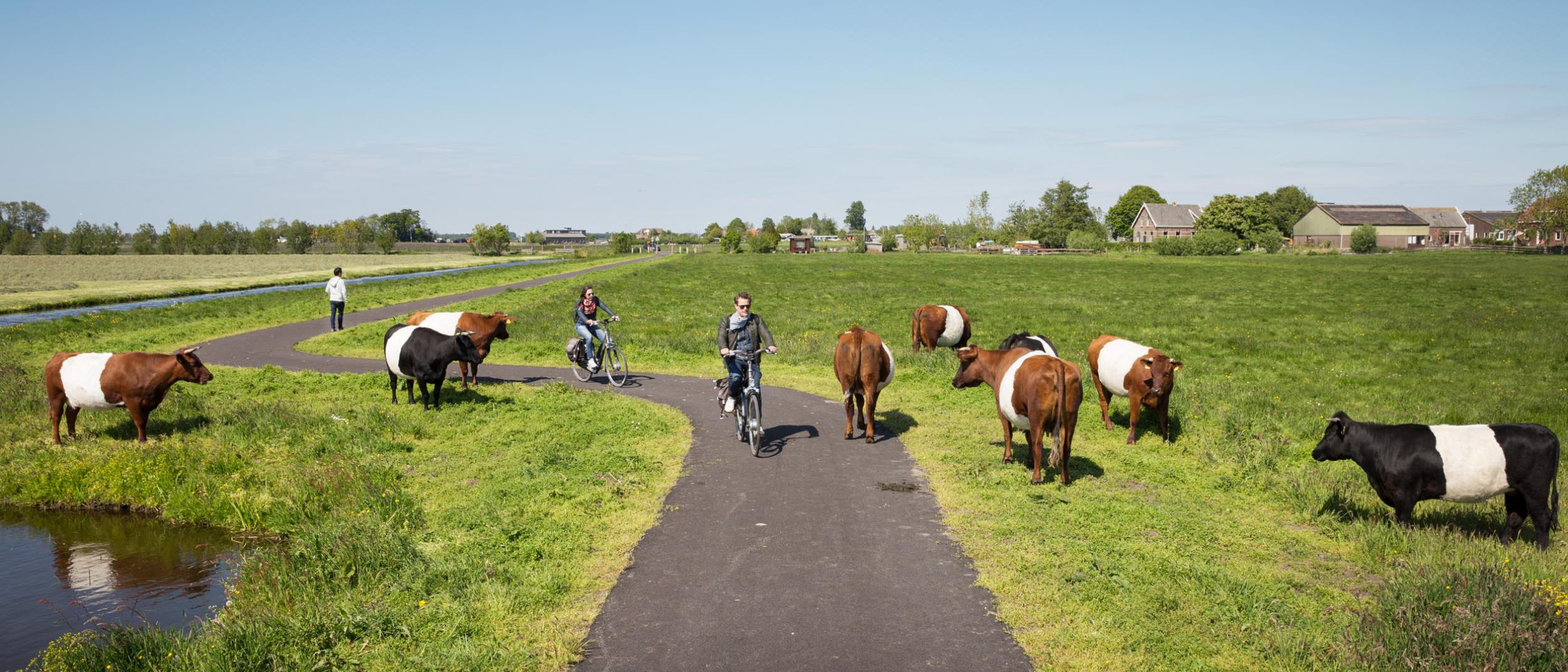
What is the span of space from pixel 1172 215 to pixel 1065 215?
26183mm

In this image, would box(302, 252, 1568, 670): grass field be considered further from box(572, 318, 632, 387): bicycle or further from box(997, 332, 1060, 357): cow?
box(572, 318, 632, 387): bicycle

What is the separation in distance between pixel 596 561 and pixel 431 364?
9.82 m

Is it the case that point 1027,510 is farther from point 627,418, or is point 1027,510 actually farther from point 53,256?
point 53,256

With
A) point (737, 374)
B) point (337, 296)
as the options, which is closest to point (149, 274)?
point (337, 296)

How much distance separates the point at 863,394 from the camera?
1469 cm

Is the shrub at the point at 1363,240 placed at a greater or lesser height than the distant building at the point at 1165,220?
lesser

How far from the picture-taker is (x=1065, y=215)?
170625 millimetres

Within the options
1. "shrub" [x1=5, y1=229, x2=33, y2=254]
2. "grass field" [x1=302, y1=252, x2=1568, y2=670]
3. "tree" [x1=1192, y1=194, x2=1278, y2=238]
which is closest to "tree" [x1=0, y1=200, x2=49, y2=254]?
"shrub" [x1=5, y1=229, x2=33, y2=254]

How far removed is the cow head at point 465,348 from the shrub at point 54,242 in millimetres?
141907

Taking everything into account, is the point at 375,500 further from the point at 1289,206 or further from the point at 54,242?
the point at 1289,206

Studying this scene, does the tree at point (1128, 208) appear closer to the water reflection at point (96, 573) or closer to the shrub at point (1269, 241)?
the shrub at point (1269, 241)

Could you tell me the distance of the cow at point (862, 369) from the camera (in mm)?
13641

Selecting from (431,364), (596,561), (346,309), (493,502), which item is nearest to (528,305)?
(346,309)

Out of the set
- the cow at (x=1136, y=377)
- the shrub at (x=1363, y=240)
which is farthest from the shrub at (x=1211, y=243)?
the cow at (x=1136, y=377)
